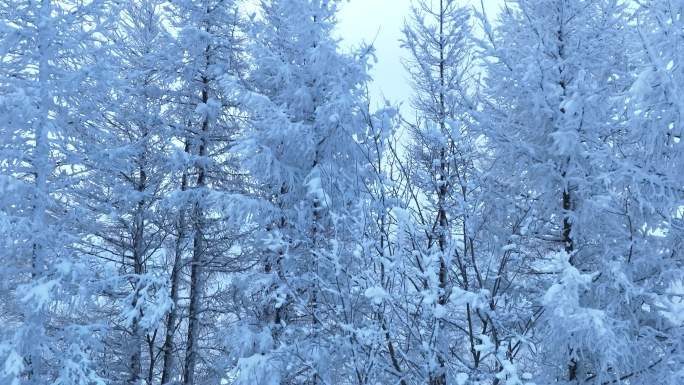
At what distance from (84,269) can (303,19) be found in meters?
5.38

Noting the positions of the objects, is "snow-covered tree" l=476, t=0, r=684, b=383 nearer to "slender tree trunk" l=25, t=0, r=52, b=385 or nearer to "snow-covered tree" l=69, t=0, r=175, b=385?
"snow-covered tree" l=69, t=0, r=175, b=385

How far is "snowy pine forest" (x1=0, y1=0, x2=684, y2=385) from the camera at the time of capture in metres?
4.64

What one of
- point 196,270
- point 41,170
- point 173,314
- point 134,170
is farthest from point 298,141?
point 173,314

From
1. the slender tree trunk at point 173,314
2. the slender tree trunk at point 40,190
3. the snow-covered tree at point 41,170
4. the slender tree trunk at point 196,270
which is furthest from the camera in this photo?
the slender tree trunk at point 173,314

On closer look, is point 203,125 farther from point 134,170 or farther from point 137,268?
point 137,268

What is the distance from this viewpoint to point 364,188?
7227mm

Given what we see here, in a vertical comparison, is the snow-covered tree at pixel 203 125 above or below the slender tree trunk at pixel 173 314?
above

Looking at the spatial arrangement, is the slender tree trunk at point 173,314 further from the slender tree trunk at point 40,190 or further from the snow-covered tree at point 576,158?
the snow-covered tree at point 576,158

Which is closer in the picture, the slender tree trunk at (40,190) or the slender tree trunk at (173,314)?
the slender tree trunk at (40,190)

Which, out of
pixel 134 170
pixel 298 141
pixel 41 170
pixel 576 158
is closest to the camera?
pixel 576 158

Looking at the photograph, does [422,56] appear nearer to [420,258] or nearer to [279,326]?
[279,326]

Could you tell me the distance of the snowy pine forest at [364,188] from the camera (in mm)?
4637

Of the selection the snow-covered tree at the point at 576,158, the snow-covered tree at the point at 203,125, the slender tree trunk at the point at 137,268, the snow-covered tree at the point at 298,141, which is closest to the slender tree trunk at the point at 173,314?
the snow-covered tree at the point at 203,125

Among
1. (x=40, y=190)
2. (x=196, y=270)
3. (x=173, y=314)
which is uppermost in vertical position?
(x=40, y=190)
